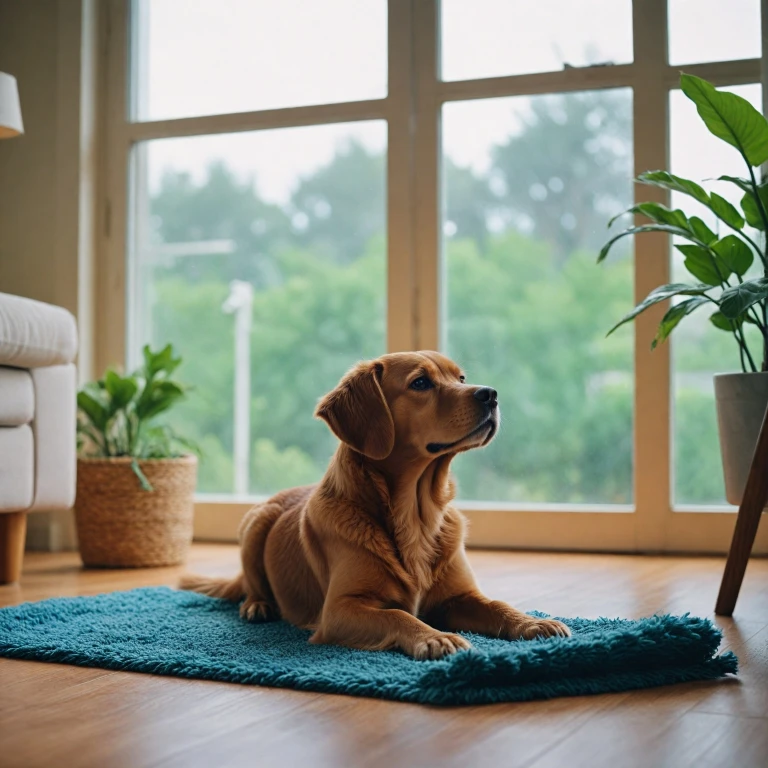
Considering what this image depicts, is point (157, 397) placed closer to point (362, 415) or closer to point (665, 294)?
point (362, 415)

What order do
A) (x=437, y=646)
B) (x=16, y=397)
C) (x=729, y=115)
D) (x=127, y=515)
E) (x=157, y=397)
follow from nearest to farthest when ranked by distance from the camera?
(x=437, y=646) → (x=729, y=115) → (x=16, y=397) → (x=127, y=515) → (x=157, y=397)

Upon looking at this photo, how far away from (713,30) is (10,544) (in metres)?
2.77

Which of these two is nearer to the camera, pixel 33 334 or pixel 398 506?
pixel 398 506

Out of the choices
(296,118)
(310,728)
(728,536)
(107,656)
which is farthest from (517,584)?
(296,118)

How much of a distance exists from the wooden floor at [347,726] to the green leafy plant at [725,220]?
861 mm

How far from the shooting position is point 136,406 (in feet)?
11.1

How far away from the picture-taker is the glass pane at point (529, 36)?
350cm

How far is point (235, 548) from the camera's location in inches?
143

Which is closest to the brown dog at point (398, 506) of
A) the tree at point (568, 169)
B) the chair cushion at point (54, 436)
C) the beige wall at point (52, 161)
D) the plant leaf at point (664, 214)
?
the plant leaf at point (664, 214)

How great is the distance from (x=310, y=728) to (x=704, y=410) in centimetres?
Answer: 241

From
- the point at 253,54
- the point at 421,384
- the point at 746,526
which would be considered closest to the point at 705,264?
the point at 746,526

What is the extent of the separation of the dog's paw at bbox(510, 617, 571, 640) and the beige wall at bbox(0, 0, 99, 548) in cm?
260

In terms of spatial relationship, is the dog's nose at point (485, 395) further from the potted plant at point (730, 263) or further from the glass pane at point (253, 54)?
the glass pane at point (253, 54)

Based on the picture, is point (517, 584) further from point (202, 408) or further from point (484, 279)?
point (202, 408)
